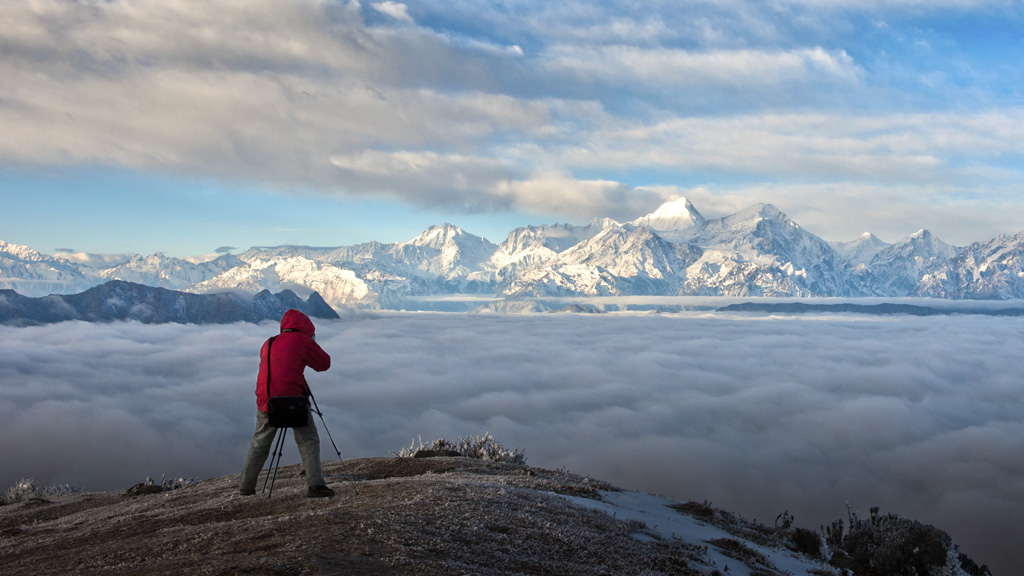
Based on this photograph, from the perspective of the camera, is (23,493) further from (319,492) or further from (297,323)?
(297,323)

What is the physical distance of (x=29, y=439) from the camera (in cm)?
13925

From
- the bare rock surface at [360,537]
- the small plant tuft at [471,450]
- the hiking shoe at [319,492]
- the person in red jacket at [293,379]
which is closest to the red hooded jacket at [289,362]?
the person in red jacket at [293,379]

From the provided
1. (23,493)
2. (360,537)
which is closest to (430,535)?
(360,537)

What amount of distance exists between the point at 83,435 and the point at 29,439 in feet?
31.1

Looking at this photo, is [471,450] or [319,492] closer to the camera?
[319,492]

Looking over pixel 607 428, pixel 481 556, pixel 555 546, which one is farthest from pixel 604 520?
pixel 607 428

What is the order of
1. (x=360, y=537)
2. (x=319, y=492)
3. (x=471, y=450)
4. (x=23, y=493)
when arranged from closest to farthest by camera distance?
(x=360, y=537) → (x=319, y=492) → (x=23, y=493) → (x=471, y=450)

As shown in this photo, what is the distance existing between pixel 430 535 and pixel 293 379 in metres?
4.03

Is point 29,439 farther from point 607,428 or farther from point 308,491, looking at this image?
point 308,491

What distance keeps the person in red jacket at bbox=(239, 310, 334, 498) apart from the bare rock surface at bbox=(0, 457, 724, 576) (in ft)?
2.38

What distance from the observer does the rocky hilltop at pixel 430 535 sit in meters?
8.62

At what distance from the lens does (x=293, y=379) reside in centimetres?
1202

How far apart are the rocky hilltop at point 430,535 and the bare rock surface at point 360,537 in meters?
0.03

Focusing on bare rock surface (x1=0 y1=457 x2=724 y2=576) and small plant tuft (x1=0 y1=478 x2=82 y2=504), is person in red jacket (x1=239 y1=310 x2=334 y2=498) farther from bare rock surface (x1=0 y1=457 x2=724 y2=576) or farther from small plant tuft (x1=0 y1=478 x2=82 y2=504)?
small plant tuft (x1=0 y1=478 x2=82 y2=504)
